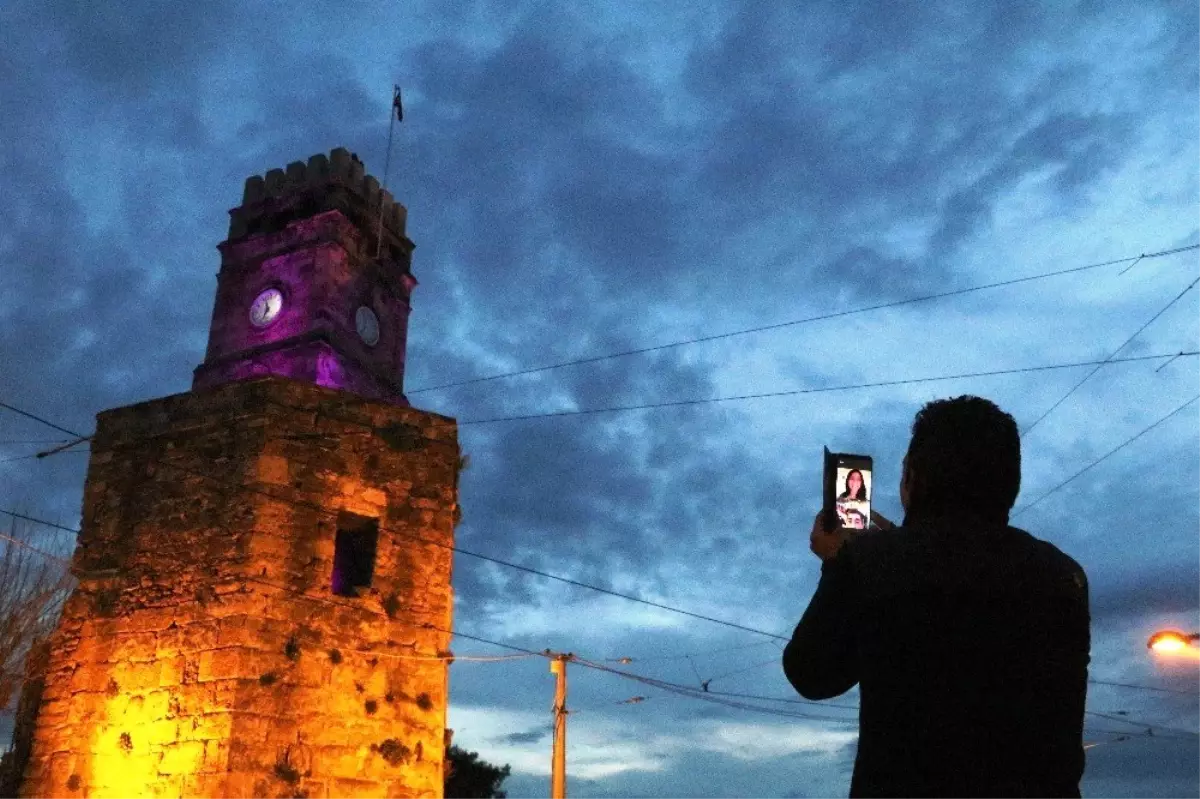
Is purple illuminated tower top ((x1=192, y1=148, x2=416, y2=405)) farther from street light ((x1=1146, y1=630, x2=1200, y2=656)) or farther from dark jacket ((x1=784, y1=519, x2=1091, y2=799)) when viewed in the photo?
dark jacket ((x1=784, y1=519, x2=1091, y2=799))

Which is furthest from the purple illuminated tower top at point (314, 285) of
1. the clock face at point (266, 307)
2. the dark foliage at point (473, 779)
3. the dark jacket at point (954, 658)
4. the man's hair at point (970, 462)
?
the dark jacket at point (954, 658)

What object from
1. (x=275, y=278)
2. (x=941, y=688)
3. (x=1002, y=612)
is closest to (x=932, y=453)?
(x=1002, y=612)

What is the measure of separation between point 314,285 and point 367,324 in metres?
1.84

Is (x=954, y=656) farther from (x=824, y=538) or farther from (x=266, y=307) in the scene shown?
(x=266, y=307)

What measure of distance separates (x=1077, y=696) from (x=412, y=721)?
10.1 m

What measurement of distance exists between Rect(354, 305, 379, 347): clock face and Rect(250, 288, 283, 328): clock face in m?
1.85

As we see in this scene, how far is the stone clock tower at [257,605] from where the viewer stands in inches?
396

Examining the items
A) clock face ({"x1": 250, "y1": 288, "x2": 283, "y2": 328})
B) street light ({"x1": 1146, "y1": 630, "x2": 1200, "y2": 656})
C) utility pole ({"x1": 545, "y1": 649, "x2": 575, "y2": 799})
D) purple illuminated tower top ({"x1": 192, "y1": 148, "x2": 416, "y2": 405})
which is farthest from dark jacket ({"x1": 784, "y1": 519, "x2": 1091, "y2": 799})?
clock face ({"x1": 250, "y1": 288, "x2": 283, "y2": 328})

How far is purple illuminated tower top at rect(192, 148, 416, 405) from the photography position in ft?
78.5

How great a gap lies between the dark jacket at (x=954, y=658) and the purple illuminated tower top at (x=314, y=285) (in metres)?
22.2

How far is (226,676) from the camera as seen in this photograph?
10008mm

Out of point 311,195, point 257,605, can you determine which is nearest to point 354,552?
point 257,605

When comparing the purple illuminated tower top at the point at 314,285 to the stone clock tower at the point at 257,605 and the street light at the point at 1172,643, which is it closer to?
the stone clock tower at the point at 257,605

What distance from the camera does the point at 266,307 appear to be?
2492cm
